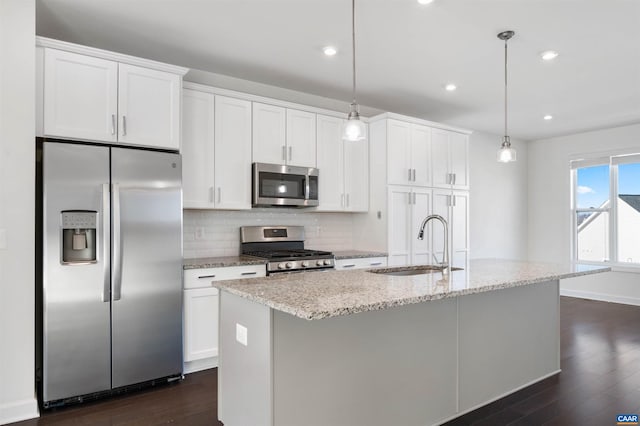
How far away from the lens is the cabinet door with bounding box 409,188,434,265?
482 cm

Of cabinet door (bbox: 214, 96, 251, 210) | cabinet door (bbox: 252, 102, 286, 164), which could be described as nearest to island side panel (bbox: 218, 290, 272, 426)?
cabinet door (bbox: 214, 96, 251, 210)

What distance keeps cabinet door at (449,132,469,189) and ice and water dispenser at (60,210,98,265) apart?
4145 mm

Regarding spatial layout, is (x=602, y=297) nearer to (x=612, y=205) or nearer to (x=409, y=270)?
(x=612, y=205)

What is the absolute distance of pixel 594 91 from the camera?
4.56 meters

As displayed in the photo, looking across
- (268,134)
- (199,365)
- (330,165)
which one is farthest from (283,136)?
(199,365)

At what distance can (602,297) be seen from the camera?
21.1 ft

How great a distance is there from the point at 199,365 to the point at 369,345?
189 centimetres

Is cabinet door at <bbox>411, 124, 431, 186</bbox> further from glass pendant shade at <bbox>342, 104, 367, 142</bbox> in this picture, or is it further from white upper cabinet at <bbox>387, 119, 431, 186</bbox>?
glass pendant shade at <bbox>342, 104, 367, 142</bbox>

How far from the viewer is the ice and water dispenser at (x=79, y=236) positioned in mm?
2760

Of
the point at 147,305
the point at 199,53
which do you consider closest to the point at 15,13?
the point at 199,53

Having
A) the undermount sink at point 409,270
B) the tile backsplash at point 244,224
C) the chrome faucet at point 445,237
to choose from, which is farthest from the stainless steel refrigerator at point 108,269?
the chrome faucet at point 445,237

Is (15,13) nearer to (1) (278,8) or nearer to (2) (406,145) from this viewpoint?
(1) (278,8)

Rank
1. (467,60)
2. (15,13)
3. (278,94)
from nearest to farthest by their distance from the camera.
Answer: (15,13), (467,60), (278,94)

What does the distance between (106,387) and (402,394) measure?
2030mm
